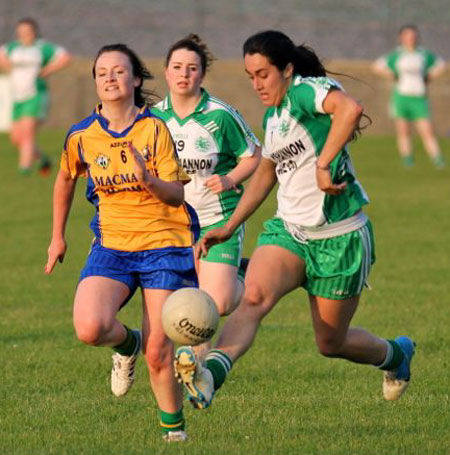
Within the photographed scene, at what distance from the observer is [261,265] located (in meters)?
6.69

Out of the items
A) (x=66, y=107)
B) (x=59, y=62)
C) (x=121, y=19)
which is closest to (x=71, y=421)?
(x=59, y=62)

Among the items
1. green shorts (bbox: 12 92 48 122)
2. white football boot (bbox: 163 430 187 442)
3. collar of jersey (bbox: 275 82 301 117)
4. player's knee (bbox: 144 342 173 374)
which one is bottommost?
green shorts (bbox: 12 92 48 122)

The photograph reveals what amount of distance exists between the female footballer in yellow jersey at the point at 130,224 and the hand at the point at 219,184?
3.33 ft

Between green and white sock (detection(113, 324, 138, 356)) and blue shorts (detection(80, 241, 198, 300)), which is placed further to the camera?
green and white sock (detection(113, 324, 138, 356))

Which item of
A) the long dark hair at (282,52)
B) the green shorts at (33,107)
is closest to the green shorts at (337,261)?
the long dark hair at (282,52)

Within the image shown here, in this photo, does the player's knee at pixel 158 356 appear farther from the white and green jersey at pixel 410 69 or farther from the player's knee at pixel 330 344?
the white and green jersey at pixel 410 69

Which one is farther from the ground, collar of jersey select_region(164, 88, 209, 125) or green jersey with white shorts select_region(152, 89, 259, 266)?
collar of jersey select_region(164, 88, 209, 125)

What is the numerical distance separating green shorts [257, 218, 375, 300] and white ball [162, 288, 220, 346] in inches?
33.5

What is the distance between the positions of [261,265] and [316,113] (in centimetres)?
85

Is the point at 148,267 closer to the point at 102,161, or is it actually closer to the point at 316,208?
the point at 102,161

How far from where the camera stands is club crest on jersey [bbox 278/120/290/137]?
259 inches

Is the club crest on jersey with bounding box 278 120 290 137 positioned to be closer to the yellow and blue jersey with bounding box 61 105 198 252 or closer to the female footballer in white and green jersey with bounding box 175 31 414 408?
the female footballer in white and green jersey with bounding box 175 31 414 408

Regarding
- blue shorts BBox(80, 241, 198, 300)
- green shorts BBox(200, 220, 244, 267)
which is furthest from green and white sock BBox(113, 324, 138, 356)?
green shorts BBox(200, 220, 244, 267)

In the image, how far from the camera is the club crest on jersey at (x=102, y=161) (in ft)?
20.8
